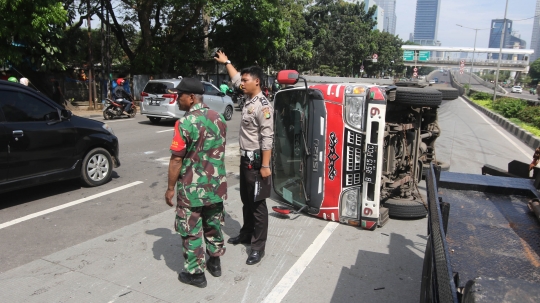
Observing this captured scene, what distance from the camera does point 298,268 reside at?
13.1ft

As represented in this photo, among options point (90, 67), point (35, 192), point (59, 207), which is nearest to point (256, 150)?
point (59, 207)

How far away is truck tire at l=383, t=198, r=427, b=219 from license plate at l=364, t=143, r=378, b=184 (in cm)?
85

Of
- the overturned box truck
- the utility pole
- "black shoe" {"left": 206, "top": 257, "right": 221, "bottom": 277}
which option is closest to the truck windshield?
the overturned box truck

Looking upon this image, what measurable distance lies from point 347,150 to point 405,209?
4.01 ft

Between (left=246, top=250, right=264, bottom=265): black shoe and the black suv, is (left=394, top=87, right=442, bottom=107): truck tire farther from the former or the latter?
the black suv

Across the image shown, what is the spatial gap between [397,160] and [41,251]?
4.39 meters

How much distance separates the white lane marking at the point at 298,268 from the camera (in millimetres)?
3496

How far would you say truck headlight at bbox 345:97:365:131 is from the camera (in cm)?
470

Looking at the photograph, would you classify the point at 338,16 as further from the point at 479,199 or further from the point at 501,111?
the point at 479,199

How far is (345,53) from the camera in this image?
157 feet

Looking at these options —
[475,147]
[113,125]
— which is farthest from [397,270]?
[113,125]

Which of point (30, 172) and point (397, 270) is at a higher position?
point (30, 172)

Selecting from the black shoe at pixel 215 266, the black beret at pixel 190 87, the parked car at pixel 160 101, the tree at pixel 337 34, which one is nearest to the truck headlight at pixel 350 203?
the black shoe at pixel 215 266

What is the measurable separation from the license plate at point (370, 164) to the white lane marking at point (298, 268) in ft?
2.52
